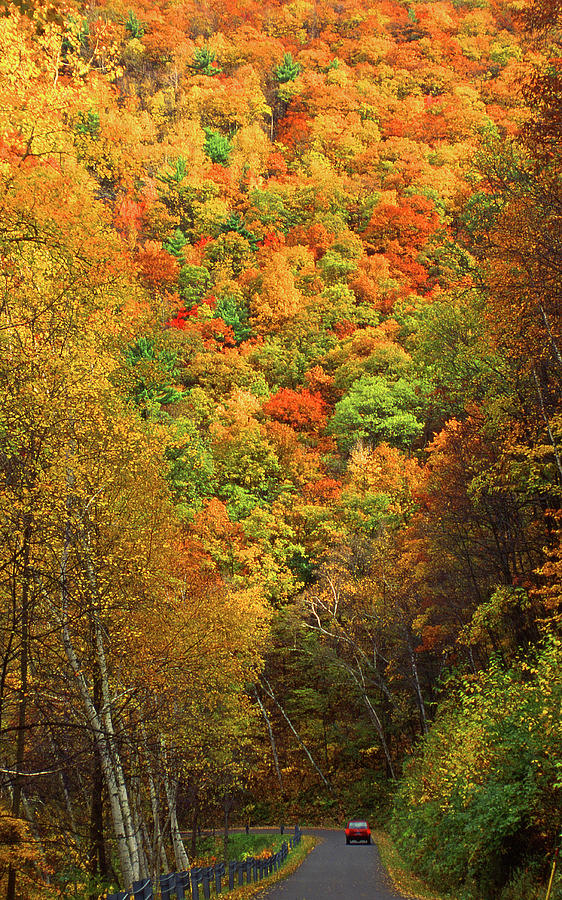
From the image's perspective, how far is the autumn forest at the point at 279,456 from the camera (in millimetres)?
9383

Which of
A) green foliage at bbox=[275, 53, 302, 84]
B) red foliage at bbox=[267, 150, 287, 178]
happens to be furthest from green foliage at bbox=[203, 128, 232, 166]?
green foliage at bbox=[275, 53, 302, 84]

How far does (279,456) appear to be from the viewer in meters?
37.1

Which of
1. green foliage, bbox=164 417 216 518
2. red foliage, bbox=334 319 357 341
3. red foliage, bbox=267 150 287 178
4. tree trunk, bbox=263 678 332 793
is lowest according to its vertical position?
tree trunk, bbox=263 678 332 793

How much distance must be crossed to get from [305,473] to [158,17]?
267ft

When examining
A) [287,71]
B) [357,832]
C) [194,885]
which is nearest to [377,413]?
[357,832]

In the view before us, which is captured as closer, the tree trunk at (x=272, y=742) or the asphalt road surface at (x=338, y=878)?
the asphalt road surface at (x=338, y=878)

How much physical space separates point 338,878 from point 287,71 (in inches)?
3439

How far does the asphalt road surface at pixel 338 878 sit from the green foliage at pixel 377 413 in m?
20.6

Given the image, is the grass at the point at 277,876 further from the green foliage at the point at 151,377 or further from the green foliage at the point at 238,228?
the green foliage at the point at 238,228

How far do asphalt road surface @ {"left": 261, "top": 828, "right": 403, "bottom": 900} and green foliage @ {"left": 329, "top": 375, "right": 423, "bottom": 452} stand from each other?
813 inches

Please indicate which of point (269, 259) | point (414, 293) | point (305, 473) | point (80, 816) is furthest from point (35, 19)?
point (269, 259)

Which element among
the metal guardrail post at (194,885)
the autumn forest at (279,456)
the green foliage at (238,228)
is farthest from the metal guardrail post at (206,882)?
the green foliage at (238,228)

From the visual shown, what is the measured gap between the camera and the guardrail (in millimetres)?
8062

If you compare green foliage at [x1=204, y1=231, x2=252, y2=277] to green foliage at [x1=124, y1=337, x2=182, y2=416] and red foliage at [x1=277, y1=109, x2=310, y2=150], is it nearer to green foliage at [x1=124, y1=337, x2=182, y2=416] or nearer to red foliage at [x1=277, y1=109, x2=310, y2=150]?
red foliage at [x1=277, y1=109, x2=310, y2=150]
